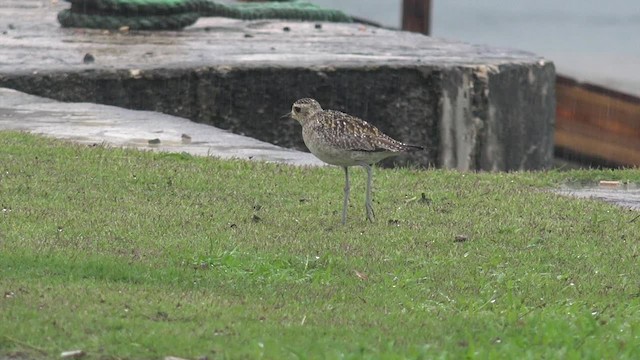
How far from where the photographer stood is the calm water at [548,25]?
35.1 metres

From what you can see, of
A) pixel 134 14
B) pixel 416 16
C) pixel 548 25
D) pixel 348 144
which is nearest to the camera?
pixel 348 144

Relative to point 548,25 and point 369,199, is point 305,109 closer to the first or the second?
point 369,199

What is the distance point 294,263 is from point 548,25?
1522 inches

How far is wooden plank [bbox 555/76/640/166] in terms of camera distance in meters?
18.3

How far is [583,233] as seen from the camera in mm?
9586

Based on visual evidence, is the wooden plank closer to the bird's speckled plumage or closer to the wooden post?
the wooden post

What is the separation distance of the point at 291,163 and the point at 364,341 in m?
5.15

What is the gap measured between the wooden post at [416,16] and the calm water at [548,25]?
9.25 metres

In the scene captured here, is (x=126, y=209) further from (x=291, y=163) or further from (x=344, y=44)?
(x=344, y=44)

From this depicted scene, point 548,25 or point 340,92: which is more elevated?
point 340,92

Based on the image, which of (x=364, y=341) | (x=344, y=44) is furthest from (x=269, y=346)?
(x=344, y=44)

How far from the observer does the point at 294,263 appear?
840cm

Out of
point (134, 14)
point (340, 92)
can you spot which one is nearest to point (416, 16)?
point (134, 14)

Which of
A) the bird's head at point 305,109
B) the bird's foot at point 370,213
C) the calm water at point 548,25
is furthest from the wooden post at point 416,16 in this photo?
the bird's foot at point 370,213
